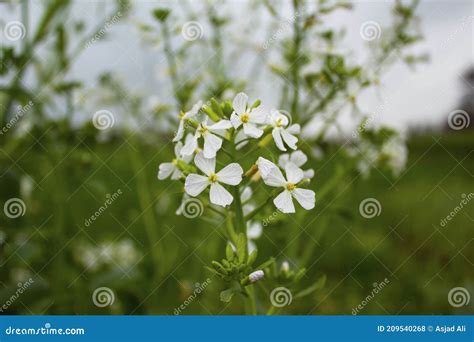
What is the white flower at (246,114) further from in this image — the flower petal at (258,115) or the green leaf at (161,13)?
the green leaf at (161,13)

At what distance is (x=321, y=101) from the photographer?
203cm

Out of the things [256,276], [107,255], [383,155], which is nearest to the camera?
[256,276]

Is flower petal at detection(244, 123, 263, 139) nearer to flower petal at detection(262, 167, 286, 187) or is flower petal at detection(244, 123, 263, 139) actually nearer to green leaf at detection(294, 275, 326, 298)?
flower petal at detection(262, 167, 286, 187)

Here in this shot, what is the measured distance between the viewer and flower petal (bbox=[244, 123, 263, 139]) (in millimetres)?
1277

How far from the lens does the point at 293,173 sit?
1343 mm

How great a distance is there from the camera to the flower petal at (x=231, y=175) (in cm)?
126

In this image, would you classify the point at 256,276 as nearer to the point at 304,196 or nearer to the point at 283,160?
the point at 304,196

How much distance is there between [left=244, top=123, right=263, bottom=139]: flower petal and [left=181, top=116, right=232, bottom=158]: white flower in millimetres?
42

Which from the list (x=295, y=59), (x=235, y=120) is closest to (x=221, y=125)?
(x=235, y=120)

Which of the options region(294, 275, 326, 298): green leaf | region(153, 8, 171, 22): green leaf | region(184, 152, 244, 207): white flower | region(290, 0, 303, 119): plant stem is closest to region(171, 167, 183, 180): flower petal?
region(184, 152, 244, 207): white flower

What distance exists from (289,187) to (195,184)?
232mm
